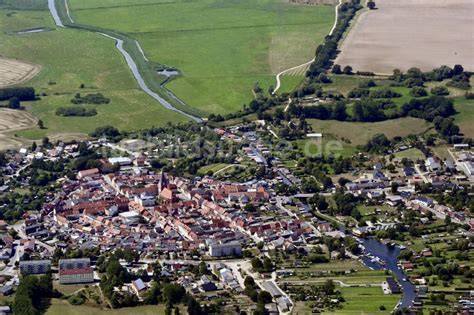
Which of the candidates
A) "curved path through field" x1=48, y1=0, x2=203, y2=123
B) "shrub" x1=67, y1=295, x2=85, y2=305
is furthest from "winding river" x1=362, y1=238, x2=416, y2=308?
"curved path through field" x1=48, y1=0, x2=203, y2=123

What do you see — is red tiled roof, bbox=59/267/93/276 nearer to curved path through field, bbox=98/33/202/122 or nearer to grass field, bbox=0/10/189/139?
grass field, bbox=0/10/189/139

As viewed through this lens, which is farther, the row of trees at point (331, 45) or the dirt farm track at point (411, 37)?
the dirt farm track at point (411, 37)

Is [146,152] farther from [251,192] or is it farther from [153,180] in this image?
[251,192]

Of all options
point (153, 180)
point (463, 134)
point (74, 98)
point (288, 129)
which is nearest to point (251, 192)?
point (153, 180)

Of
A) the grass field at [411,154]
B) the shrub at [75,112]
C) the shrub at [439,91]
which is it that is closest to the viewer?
the grass field at [411,154]

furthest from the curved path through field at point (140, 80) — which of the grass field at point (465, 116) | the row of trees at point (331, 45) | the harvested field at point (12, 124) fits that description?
the grass field at point (465, 116)

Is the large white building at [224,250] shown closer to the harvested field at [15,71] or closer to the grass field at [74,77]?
the grass field at [74,77]
